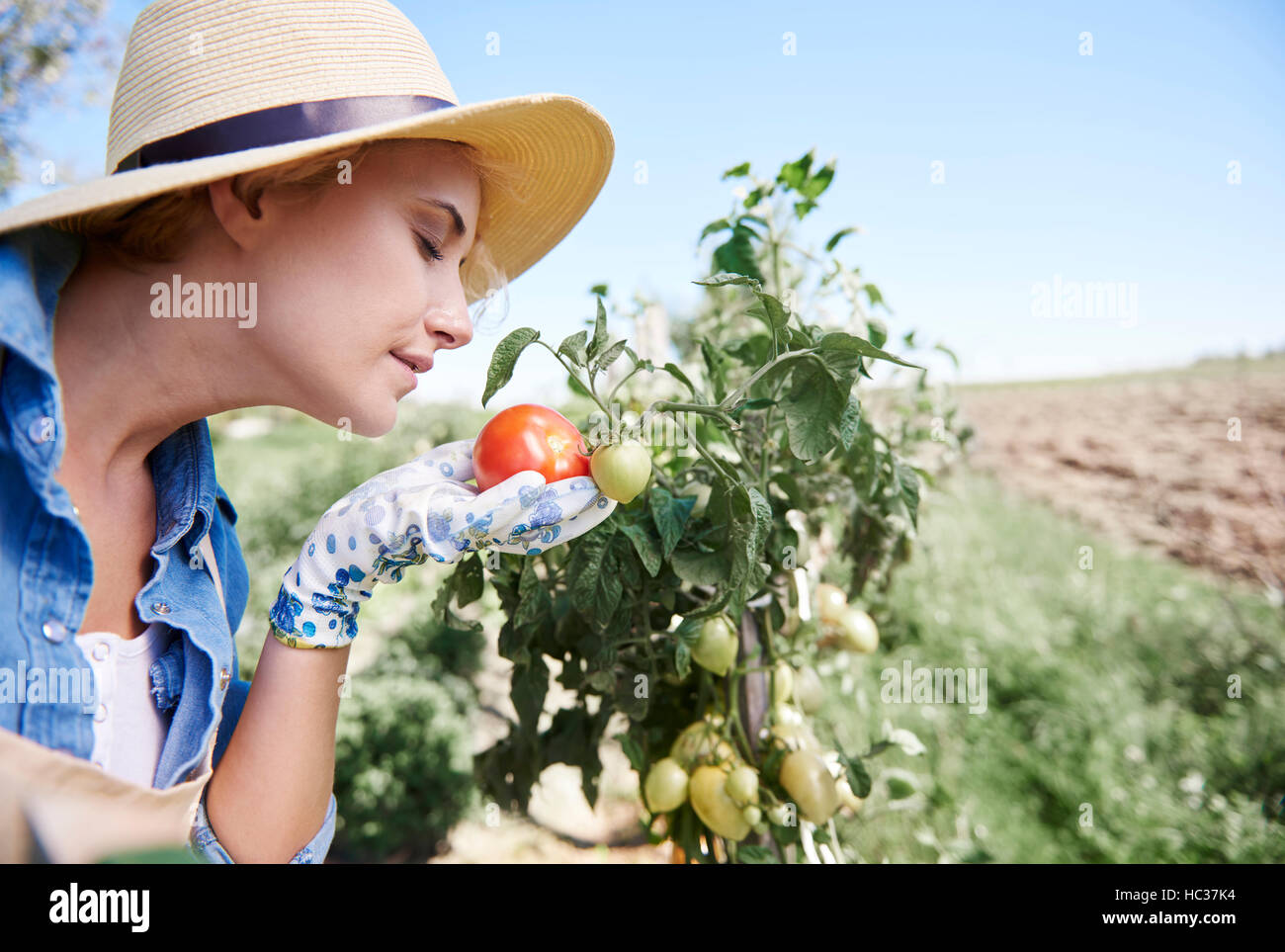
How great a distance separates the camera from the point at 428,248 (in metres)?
0.97

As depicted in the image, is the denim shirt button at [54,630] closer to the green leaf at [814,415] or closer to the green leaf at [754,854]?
the green leaf at [814,415]

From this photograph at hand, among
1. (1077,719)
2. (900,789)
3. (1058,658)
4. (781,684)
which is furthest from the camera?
(1058,658)

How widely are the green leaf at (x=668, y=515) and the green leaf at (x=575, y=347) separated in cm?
22

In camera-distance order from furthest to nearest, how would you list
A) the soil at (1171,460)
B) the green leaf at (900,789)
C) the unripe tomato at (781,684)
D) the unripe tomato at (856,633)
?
1. the soil at (1171,460)
2. the green leaf at (900,789)
3. the unripe tomato at (856,633)
4. the unripe tomato at (781,684)

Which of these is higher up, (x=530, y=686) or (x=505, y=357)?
(x=505, y=357)

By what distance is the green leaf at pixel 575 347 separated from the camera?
0.92 meters

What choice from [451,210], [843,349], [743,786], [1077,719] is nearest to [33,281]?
[451,210]

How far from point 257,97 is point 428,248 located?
0.79 feet

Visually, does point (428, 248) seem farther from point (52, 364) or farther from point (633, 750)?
point (633, 750)

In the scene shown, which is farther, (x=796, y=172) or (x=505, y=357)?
(x=796, y=172)

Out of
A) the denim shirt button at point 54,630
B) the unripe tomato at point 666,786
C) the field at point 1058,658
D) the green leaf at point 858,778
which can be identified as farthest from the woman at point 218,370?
the field at point 1058,658

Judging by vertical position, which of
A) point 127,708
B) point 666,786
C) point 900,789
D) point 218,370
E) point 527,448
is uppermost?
point 218,370

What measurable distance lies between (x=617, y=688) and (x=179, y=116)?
0.95 m
